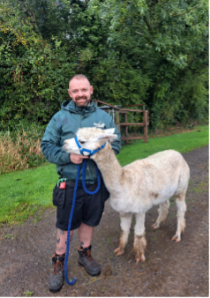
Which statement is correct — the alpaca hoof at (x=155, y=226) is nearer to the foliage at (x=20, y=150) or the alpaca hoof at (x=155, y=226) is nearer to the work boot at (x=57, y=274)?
the work boot at (x=57, y=274)

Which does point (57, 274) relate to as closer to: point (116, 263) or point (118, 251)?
point (116, 263)

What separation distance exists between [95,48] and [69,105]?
748 cm

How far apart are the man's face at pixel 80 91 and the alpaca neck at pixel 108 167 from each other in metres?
0.50

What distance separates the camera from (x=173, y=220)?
11.9 feet

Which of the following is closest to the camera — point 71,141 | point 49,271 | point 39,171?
point 71,141

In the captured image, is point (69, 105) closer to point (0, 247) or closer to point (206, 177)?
point (0, 247)

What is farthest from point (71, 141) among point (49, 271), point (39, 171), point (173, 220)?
point (39, 171)

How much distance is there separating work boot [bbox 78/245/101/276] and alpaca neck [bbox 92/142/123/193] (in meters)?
0.84

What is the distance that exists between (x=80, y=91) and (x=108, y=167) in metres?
0.80

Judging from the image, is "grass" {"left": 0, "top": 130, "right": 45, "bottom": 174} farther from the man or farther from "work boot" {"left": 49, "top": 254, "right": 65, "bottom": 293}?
the man

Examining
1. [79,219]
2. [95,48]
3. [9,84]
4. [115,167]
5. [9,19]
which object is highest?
[9,19]

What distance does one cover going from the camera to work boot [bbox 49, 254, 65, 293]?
7.64ft

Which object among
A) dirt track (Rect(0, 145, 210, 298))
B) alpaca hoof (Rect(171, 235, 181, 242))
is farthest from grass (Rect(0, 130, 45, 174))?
alpaca hoof (Rect(171, 235, 181, 242))

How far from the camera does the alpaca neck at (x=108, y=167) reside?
2.18 m
